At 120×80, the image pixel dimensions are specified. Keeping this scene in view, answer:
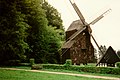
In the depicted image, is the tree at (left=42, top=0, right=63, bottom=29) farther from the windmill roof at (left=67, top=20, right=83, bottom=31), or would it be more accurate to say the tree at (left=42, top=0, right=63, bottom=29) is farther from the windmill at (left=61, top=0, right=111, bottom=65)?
the windmill at (left=61, top=0, right=111, bottom=65)

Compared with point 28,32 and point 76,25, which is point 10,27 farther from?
point 76,25

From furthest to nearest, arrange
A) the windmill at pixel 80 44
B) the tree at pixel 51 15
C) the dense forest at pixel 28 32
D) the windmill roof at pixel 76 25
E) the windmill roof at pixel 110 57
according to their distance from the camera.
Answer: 1. the tree at pixel 51 15
2. the windmill roof at pixel 76 25
3. the windmill at pixel 80 44
4. the dense forest at pixel 28 32
5. the windmill roof at pixel 110 57

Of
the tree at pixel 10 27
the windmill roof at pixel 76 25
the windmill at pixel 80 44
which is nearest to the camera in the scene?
the tree at pixel 10 27

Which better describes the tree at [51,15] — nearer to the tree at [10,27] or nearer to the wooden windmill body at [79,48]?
the wooden windmill body at [79,48]

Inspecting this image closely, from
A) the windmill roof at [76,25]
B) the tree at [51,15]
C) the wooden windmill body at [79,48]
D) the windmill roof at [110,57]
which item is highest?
the tree at [51,15]

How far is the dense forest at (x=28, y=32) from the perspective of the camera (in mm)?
35375

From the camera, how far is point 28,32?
5169 centimetres

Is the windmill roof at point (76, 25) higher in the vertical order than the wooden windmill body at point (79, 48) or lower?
higher

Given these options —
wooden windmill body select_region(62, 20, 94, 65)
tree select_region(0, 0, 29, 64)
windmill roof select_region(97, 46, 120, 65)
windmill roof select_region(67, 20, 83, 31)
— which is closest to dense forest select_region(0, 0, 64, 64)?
tree select_region(0, 0, 29, 64)

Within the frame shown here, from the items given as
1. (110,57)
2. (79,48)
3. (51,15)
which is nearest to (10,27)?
(110,57)

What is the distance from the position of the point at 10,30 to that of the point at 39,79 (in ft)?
53.3

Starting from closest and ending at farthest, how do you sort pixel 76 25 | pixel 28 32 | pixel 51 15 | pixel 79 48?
pixel 79 48 < pixel 76 25 < pixel 28 32 < pixel 51 15

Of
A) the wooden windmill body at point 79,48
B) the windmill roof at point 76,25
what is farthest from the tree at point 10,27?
the windmill roof at point 76,25

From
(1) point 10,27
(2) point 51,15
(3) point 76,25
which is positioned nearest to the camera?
(1) point 10,27
